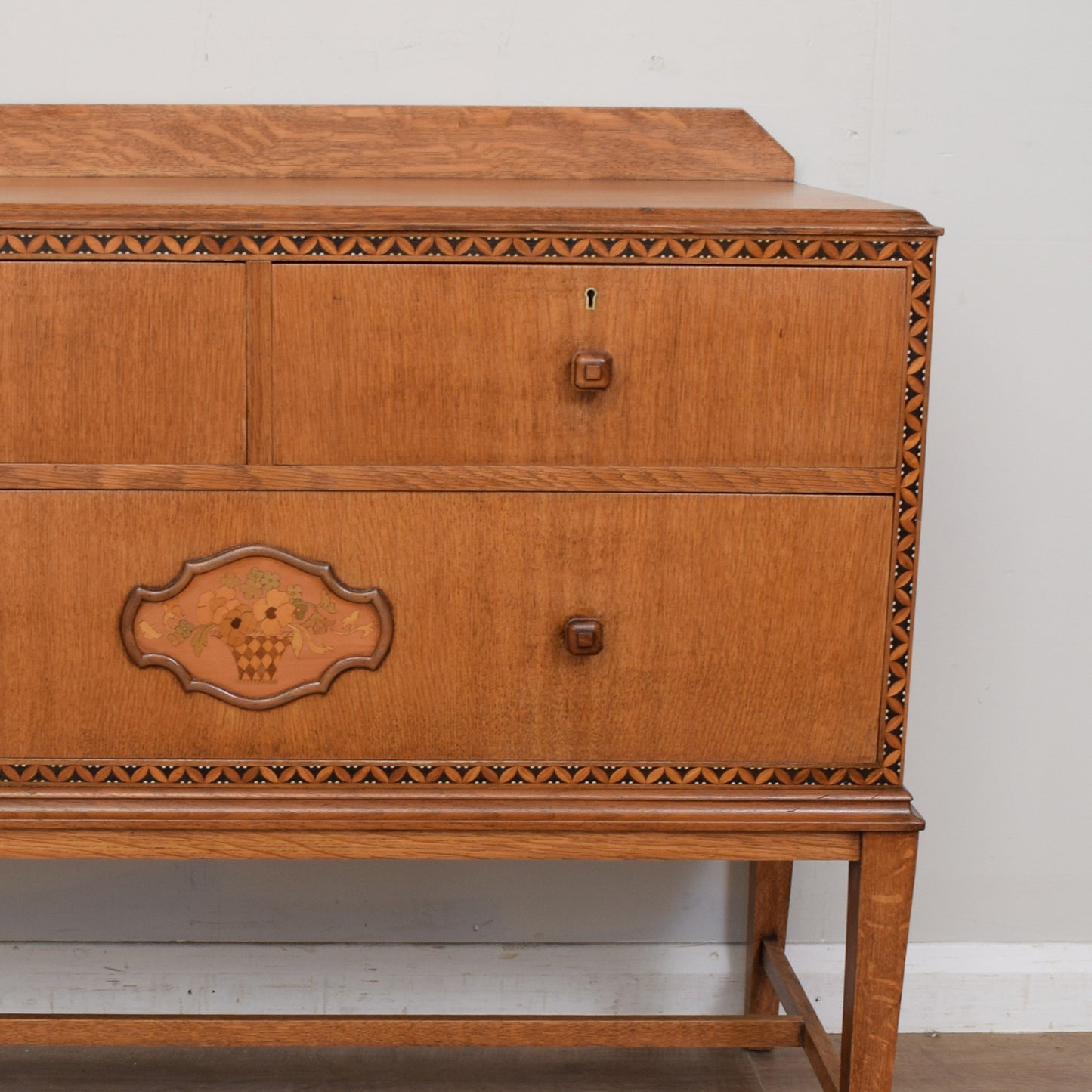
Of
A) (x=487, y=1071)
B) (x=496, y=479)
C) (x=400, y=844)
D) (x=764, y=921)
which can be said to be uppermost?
(x=496, y=479)

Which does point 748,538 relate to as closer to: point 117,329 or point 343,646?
point 343,646

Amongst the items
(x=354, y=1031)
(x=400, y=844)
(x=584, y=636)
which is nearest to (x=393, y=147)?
Answer: (x=584, y=636)

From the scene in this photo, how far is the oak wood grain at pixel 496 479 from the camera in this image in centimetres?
115

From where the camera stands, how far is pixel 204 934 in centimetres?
188

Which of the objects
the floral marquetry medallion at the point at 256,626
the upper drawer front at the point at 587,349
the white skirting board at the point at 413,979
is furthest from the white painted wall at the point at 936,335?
the floral marquetry medallion at the point at 256,626

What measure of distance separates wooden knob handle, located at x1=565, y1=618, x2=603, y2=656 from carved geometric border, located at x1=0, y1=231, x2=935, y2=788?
0.12 meters

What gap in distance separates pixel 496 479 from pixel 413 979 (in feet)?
3.43

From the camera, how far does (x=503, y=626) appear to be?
1182 millimetres

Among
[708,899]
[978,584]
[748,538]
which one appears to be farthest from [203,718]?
[978,584]

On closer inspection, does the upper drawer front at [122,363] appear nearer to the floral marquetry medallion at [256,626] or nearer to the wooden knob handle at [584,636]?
the floral marquetry medallion at [256,626]

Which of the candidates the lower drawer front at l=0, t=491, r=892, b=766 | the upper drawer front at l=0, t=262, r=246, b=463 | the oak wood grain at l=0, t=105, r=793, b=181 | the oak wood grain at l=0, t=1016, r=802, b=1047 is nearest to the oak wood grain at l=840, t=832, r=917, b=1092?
the lower drawer front at l=0, t=491, r=892, b=766

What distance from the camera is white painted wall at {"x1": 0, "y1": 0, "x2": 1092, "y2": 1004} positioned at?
167 cm

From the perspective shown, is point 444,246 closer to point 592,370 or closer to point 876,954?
point 592,370

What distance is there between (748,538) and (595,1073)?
3.15ft
